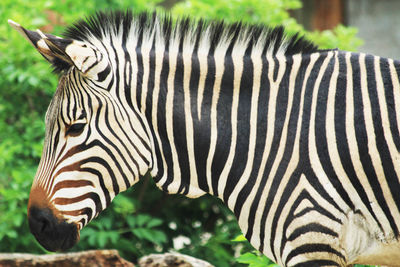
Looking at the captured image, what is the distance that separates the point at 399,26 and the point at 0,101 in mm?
6576

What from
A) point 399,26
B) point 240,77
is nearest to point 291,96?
point 240,77

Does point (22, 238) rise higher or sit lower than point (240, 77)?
lower

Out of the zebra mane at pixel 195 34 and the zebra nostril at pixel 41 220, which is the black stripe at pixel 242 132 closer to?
the zebra mane at pixel 195 34

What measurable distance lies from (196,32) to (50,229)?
1262 mm

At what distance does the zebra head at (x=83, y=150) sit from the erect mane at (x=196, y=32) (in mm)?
181

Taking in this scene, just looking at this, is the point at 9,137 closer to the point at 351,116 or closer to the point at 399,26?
the point at 351,116

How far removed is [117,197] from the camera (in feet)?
16.0

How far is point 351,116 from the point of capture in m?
2.58

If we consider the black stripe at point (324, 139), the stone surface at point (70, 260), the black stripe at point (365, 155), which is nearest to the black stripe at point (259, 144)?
the black stripe at point (324, 139)

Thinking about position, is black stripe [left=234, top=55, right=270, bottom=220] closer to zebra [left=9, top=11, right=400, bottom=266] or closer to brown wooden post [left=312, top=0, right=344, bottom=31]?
zebra [left=9, top=11, right=400, bottom=266]

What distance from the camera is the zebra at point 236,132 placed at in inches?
99.7

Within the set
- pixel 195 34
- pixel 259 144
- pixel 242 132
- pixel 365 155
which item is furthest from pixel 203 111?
pixel 365 155

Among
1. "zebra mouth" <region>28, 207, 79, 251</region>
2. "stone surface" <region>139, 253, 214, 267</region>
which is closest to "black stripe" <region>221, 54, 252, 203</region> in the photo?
"zebra mouth" <region>28, 207, 79, 251</region>

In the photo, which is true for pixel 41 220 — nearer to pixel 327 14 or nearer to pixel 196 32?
pixel 196 32
